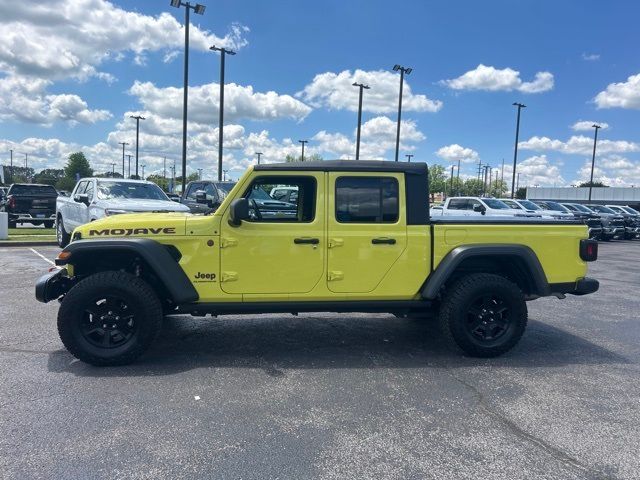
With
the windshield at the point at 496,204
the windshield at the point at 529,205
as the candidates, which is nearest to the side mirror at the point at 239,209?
the windshield at the point at 496,204

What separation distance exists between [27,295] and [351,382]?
5524 millimetres

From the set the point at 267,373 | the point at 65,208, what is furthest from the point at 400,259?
the point at 65,208

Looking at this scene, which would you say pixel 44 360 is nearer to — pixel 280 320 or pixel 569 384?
pixel 280 320

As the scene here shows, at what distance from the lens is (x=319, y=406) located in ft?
12.4

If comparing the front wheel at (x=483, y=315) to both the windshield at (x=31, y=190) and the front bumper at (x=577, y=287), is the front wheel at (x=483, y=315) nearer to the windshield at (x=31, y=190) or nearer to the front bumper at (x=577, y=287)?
the front bumper at (x=577, y=287)

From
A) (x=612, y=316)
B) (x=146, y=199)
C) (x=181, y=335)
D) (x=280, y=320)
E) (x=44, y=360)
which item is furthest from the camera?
(x=146, y=199)

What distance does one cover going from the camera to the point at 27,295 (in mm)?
7297

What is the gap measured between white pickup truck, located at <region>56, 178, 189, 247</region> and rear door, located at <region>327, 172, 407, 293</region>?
6.51 metres

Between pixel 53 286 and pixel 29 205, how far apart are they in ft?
50.7

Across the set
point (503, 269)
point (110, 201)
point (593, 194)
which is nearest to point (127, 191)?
point (110, 201)

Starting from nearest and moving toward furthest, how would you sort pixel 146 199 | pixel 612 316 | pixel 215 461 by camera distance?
1. pixel 215 461
2. pixel 612 316
3. pixel 146 199

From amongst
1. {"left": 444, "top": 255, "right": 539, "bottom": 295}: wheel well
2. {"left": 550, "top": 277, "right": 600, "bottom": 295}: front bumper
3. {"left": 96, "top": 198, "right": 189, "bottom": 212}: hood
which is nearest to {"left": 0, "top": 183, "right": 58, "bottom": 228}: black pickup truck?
{"left": 96, "top": 198, "right": 189, "bottom": 212}: hood

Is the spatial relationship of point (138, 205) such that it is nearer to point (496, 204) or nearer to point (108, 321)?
point (108, 321)

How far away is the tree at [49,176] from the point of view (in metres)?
101
